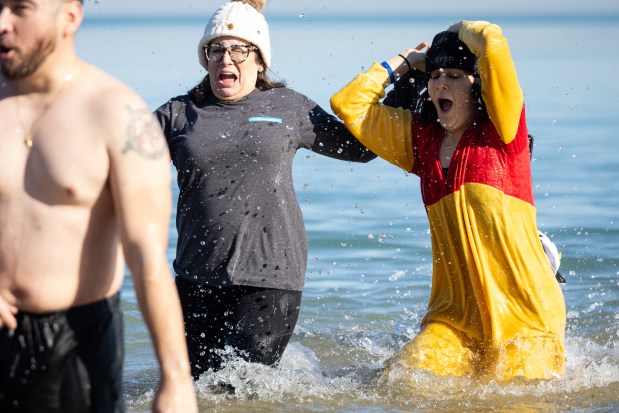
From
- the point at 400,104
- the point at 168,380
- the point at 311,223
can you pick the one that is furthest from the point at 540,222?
the point at 168,380

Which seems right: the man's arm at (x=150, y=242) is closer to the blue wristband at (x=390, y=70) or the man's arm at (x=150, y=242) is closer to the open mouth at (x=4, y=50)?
the open mouth at (x=4, y=50)

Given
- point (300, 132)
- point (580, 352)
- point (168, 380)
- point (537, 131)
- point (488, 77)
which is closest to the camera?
point (168, 380)

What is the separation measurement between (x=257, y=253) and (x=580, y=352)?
2.04 m

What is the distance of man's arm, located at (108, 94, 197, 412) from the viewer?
10.9 feet

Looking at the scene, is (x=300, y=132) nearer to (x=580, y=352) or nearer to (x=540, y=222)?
(x=580, y=352)

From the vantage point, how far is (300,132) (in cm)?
552

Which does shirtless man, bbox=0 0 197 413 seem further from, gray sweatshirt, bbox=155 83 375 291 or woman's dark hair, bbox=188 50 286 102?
woman's dark hair, bbox=188 50 286 102

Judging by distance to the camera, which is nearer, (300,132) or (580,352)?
(300,132)

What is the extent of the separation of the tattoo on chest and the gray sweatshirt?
1.82 meters

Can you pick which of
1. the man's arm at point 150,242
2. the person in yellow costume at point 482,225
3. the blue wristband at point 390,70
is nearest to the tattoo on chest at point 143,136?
the man's arm at point 150,242

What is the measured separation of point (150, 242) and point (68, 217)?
259mm

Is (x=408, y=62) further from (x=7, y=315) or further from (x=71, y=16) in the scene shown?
(x=7, y=315)

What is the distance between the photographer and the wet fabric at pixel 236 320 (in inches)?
211

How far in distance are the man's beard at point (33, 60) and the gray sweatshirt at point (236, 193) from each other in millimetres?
1909
